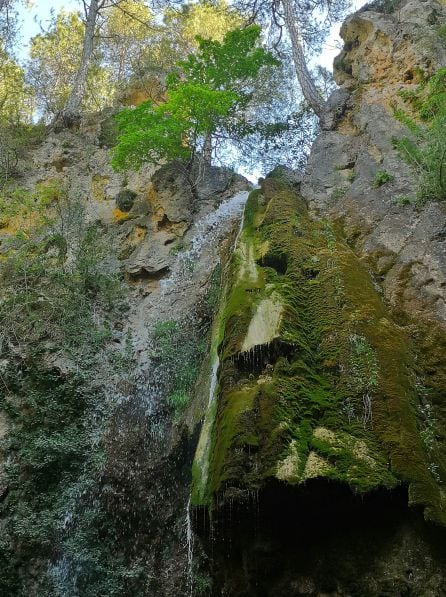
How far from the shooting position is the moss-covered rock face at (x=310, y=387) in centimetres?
434

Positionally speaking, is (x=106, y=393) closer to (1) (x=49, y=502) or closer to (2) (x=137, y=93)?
(1) (x=49, y=502)

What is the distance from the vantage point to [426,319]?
6.16m

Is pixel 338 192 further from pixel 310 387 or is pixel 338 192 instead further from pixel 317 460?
pixel 317 460

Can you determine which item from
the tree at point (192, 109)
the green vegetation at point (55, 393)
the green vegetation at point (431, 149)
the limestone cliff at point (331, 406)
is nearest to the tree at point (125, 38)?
the tree at point (192, 109)

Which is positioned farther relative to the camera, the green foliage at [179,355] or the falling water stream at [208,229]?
the falling water stream at [208,229]

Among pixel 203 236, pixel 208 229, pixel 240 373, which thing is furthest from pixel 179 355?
pixel 208 229

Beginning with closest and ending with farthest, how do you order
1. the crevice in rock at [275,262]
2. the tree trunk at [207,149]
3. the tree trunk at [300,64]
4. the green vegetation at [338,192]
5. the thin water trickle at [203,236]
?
1. the crevice in rock at [275,262]
2. the green vegetation at [338,192]
3. the thin water trickle at [203,236]
4. the tree trunk at [207,149]
5. the tree trunk at [300,64]

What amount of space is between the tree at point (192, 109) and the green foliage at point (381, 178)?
3.66 metres

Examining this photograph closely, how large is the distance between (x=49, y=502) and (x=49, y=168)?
9.54 m

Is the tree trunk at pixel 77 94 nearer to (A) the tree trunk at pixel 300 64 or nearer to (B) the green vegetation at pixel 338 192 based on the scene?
(A) the tree trunk at pixel 300 64

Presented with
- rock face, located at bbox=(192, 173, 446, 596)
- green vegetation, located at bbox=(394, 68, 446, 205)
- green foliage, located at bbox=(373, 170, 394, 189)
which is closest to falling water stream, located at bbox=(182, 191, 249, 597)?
green foliage, located at bbox=(373, 170, 394, 189)

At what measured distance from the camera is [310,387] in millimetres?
5168

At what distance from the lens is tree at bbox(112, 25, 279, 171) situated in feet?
34.6

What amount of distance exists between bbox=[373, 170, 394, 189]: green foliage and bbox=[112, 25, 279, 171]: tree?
3656 millimetres
